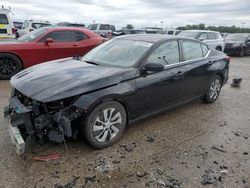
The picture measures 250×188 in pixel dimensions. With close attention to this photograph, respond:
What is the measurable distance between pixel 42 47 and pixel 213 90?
193 inches

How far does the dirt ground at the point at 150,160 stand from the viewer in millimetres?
2795

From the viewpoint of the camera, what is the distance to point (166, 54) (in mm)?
4273

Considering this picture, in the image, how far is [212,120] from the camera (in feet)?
15.3

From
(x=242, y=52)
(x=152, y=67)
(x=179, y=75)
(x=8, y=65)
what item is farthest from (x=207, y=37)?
(x=152, y=67)

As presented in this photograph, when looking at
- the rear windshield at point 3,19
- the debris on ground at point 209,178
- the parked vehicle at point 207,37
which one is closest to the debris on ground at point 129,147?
the debris on ground at point 209,178

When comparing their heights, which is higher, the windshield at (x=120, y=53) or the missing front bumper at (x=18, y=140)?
the windshield at (x=120, y=53)

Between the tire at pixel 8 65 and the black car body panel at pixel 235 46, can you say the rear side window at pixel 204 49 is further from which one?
the black car body panel at pixel 235 46

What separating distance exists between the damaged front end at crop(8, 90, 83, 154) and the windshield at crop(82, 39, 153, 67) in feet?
3.83

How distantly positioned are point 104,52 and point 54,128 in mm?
1849

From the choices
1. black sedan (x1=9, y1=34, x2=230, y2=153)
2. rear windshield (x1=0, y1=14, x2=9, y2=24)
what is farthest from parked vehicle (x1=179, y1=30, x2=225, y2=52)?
black sedan (x1=9, y1=34, x2=230, y2=153)

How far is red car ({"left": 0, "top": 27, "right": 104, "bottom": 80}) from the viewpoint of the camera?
22.8ft

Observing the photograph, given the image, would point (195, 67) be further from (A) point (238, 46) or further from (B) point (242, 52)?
(B) point (242, 52)

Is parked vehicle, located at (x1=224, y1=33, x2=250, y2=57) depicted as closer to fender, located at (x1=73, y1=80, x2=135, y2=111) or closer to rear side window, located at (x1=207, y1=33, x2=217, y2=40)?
rear side window, located at (x1=207, y1=33, x2=217, y2=40)

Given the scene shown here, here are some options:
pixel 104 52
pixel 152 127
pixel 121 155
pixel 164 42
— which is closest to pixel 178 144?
pixel 152 127
